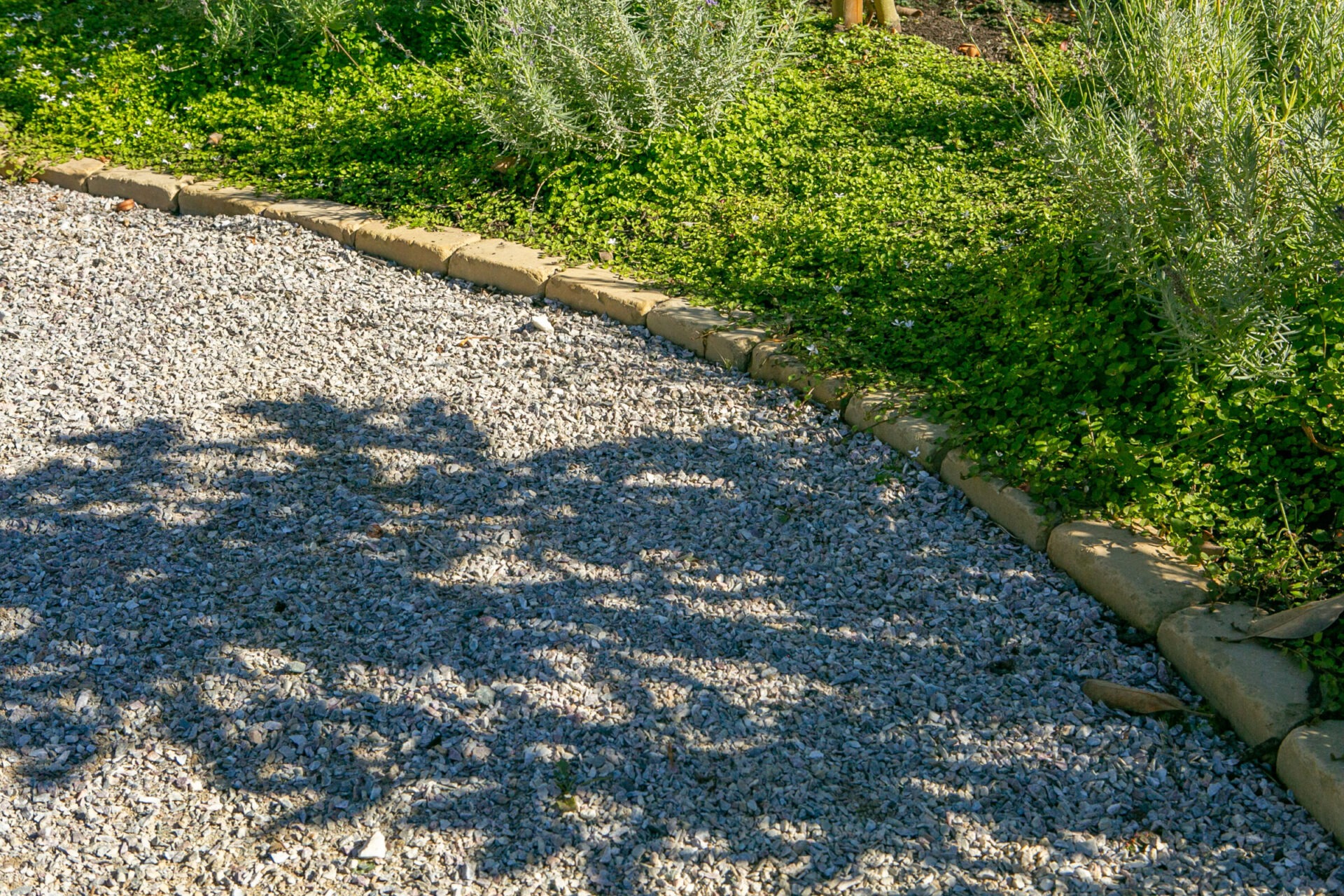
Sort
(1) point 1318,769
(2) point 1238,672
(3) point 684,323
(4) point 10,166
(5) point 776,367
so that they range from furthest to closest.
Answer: (4) point 10,166
(3) point 684,323
(5) point 776,367
(2) point 1238,672
(1) point 1318,769

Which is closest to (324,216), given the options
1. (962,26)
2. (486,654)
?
(486,654)

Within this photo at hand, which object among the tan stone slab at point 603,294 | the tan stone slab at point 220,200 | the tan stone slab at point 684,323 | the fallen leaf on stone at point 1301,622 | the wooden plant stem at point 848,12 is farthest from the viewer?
the wooden plant stem at point 848,12

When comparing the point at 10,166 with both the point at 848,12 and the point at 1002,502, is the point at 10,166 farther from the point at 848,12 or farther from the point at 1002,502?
the point at 1002,502

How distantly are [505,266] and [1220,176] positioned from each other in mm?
2808

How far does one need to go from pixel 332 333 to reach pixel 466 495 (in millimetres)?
1371

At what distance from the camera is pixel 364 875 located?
2457 mm

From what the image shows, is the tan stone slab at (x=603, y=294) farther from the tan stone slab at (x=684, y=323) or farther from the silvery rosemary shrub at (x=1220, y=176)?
the silvery rosemary shrub at (x=1220, y=176)

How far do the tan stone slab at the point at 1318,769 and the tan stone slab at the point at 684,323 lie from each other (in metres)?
2.47

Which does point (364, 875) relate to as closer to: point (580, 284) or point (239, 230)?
point (580, 284)

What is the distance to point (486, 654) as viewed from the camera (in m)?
3.04

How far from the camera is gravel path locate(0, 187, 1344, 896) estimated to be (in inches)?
99.0

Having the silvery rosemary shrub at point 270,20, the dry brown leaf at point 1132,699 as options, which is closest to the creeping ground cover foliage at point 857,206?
the silvery rosemary shrub at point 270,20

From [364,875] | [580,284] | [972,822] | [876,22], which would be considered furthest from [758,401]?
[876,22]

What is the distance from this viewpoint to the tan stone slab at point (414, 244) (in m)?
5.13
